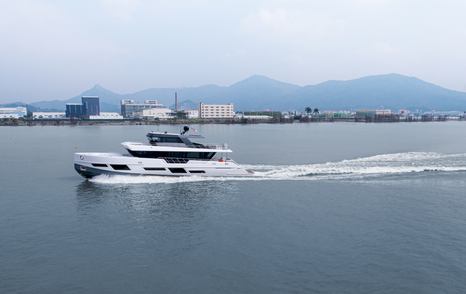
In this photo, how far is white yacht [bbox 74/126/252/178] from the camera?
104 ft

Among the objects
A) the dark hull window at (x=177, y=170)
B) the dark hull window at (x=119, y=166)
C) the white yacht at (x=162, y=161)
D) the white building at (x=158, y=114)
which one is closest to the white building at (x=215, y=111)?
the white building at (x=158, y=114)

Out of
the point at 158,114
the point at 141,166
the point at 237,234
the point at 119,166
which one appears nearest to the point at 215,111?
the point at 158,114

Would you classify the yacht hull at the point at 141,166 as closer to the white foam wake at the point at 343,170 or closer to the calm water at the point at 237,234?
the white foam wake at the point at 343,170

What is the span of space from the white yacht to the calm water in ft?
3.08

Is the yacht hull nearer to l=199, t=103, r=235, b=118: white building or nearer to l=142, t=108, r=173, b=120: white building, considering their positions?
l=199, t=103, r=235, b=118: white building

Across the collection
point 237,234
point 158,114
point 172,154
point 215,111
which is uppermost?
point 215,111

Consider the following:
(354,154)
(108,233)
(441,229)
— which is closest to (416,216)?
(441,229)

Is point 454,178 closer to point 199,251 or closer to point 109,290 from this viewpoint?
point 199,251

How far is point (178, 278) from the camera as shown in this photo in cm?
1559

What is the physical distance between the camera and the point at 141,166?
31.9 meters

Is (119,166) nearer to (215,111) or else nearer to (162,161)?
(162,161)

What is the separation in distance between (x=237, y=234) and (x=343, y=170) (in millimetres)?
17927

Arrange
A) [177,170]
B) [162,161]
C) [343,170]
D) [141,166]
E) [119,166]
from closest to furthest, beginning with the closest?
[119,166] < [141,166] < [162,161] < [177,170] < [343,170]

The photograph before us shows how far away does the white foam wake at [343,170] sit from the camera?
104 feet
